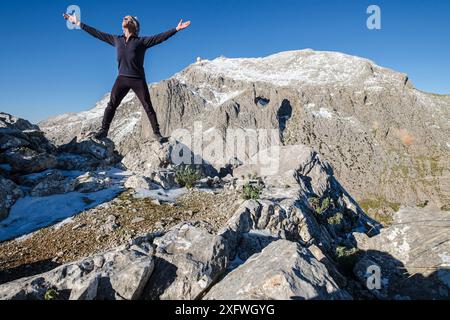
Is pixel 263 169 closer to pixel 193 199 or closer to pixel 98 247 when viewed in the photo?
pixel 193 199

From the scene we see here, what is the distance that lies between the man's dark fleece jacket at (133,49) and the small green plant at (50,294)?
6531 millimetres

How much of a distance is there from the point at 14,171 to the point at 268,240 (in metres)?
18.1

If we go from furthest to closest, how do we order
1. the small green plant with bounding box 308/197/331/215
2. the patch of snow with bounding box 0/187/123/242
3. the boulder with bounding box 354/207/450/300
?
the small green plant with bounding box 308/197/331/215 < the patch of snow with bounding box 0/187/123/242 < the boulder with bounding box 354/207/450/300

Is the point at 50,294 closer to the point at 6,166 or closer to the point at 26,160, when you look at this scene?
the point at 26,160

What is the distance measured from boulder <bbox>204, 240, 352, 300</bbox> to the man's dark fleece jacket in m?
6.87

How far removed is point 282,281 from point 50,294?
6.23 m

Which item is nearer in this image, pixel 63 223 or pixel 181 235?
pixel 181 235

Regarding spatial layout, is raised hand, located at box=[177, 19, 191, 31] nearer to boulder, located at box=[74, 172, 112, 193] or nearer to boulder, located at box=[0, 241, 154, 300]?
boulder, located at box=[0, 241, 154, 300]

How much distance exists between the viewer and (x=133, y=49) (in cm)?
912

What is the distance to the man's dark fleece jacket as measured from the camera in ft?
30.0

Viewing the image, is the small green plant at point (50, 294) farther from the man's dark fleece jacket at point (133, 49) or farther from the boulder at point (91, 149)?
the boulder at point (91, 149)

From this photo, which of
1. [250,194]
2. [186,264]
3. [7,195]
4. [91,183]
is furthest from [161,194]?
[186,264]

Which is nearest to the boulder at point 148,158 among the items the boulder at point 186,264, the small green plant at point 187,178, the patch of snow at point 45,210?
the small green plant at point 187,178

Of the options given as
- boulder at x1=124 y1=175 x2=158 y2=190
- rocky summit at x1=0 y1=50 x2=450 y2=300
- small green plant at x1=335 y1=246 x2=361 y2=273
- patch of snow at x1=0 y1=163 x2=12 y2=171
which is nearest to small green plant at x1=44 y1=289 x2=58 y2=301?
rocky summit at x1=0 y1=50 x2=450 y2=300
